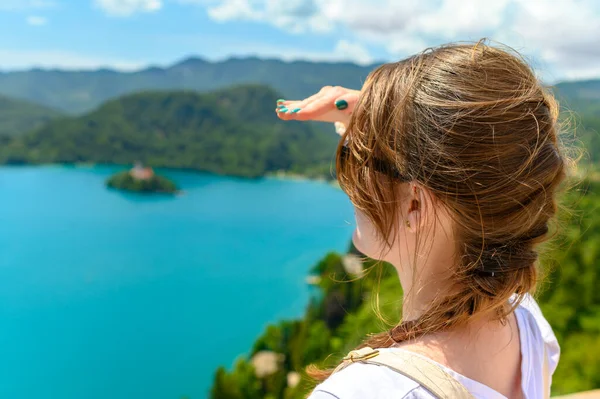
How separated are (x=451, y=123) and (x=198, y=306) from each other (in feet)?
63.9

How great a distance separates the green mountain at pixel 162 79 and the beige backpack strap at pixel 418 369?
84584 mm

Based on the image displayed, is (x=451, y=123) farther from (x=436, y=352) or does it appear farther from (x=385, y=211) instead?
(x=436, y=352)

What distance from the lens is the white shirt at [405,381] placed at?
1.45 ft

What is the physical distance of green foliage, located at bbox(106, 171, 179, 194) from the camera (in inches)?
1506

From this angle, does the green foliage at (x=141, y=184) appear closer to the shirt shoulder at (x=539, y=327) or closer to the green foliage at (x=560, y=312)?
the green foliage at (x=560, y=312)

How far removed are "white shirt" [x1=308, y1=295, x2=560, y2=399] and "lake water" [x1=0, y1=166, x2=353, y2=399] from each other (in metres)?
5.00

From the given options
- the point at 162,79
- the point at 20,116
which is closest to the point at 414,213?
the point at 20,116

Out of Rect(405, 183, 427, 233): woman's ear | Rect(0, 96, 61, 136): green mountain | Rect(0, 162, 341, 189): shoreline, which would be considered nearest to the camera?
Rect(405, 183, 427, 233): woman's ear

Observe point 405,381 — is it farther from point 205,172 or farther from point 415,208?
point 205,172

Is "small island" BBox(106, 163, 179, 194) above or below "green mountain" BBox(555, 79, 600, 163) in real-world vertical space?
below

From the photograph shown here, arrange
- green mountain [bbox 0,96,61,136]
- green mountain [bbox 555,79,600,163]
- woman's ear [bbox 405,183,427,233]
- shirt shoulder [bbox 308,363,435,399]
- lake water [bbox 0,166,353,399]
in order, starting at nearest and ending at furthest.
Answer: shirt shoulder [bbox 308,363,435,399] < woman's ear [bbox 405,183,427,233] < green mountain [bbox 555,79,600,163] < lake water [bbox 0,166,353,399] < green mountain [bbox 0,96,61,136]

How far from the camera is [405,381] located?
46 centimetres

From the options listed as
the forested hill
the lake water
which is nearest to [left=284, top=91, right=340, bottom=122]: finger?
the lake water

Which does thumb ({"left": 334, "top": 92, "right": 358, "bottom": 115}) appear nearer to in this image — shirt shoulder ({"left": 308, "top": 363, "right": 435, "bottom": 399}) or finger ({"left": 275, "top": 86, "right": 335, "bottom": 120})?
finger ({"left": 275, "top": 86, "right": 335, "bottom": 120})
